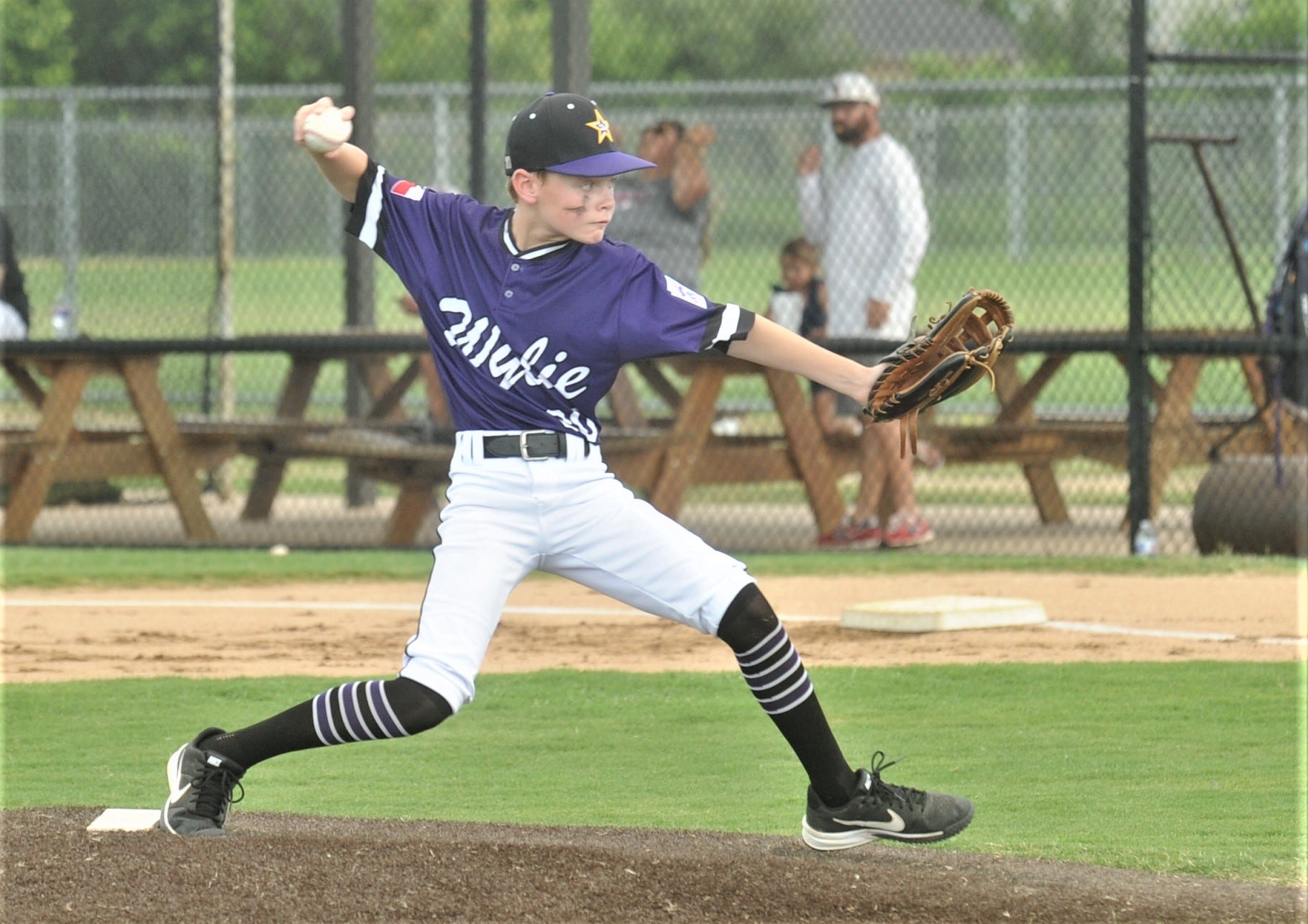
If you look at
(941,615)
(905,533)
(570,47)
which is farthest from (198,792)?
(570,47)

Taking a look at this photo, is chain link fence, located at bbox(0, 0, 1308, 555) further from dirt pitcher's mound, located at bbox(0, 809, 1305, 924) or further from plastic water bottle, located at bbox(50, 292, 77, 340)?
dirt pitcher's mound, located at bbox(0, 809, 1305, 924)

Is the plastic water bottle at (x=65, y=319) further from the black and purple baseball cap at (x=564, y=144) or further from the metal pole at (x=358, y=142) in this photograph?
the black and purple baseball cap at (x=564, y=144)

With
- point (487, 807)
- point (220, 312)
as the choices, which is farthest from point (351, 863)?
point (220, 312)

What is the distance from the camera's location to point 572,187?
431 centimetres

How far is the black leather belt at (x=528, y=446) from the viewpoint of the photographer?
14.2 feet

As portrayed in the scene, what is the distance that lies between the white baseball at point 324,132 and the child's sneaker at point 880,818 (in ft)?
6.19

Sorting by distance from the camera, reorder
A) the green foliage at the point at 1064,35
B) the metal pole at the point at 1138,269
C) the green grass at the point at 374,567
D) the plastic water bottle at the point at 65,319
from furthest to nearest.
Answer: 1. the green foliage at the point at 1064,35
2. the plastic water bottle at the point at 65,319
3. the metal pole at the point at 1138,269
4. the green grass at the point at 374,567

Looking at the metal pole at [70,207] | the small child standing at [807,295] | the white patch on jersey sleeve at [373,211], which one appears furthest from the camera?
the metal pole at [70,207]

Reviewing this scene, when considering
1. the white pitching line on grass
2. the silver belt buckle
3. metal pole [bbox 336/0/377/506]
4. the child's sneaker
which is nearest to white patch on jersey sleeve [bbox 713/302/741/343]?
the silver belt buckle

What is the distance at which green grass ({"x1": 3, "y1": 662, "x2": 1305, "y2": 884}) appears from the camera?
4789mm

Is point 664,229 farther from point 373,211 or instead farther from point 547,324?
point 547,324

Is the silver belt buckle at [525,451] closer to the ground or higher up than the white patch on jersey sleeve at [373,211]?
closer to the ground

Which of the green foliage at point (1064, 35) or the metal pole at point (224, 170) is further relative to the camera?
the green foliage at point (1064, 35)

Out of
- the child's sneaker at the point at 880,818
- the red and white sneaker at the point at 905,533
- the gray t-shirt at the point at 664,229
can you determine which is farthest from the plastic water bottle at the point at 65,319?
Result: the child's sneaker at the point at 880,818
